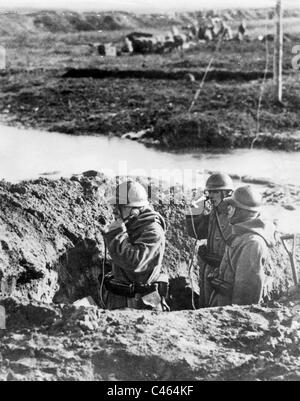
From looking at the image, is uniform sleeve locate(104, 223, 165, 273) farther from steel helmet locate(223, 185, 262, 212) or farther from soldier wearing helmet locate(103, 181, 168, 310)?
steel helmet locate(223, 185, 262, 212)

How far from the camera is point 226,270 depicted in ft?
22.7

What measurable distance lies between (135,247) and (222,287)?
984 mm

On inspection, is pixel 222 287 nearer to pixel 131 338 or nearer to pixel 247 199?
pixel 247 199

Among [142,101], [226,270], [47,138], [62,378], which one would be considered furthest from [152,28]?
[62,378]

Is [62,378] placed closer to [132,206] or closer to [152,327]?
[152,327]

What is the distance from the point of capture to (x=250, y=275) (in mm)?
6648

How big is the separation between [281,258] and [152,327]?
344 centimetres

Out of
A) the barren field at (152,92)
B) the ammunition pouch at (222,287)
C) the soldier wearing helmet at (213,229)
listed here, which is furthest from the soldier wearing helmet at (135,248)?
the barren field at (152,92)

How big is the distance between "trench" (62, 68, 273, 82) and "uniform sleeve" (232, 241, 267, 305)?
1524cm

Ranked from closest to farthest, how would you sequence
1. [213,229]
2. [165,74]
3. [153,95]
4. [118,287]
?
[118,287] < [213,229] < [153,95] < [165,74]

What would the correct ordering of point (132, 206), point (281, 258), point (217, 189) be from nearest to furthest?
point (132, 206) → point (217, 189) → point (281, 258)

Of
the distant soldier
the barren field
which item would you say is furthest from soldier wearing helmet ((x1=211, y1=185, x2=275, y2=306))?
the distant soldier

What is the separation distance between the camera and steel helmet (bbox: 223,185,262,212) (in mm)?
6711

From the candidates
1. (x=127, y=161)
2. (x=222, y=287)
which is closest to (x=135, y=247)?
(x=222, y=287)
